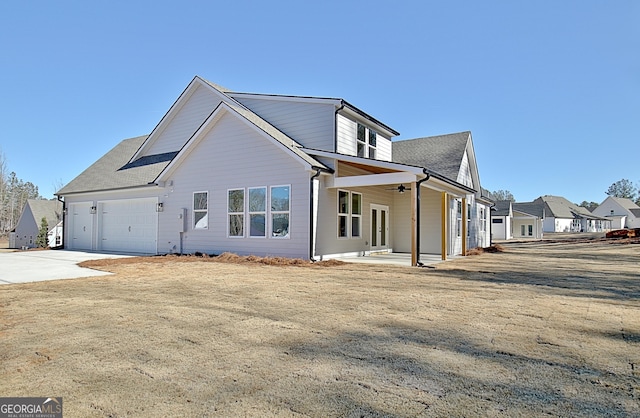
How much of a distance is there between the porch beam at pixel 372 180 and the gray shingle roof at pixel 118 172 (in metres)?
8.69

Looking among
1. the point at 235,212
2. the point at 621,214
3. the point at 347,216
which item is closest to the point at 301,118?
the point at 347,216

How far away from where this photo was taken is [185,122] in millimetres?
17766

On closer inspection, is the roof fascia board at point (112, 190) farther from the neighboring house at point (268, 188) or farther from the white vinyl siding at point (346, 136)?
the white vinyl siding at point (346, 136)

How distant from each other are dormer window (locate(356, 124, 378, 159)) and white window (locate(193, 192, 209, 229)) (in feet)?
21.3

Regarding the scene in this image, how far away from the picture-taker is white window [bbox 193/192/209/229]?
14352 millimetres

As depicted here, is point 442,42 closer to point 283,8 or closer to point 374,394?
point 283,8

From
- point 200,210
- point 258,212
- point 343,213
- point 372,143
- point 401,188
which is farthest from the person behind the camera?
point 372,143

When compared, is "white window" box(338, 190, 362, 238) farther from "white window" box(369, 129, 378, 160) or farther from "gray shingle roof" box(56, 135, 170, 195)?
"gray shingle roof" box(56, 135, 170, 195)

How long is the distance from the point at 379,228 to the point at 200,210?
746 cm

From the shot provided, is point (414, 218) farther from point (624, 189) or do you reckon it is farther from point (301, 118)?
point (624, 189)

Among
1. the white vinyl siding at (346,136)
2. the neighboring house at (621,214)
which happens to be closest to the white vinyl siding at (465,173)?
Result: the white vinyl siding at (346,136)

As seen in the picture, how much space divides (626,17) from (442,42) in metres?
6.49

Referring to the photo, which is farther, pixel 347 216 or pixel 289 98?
pixel 289 98

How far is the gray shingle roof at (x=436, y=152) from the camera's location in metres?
19.1
